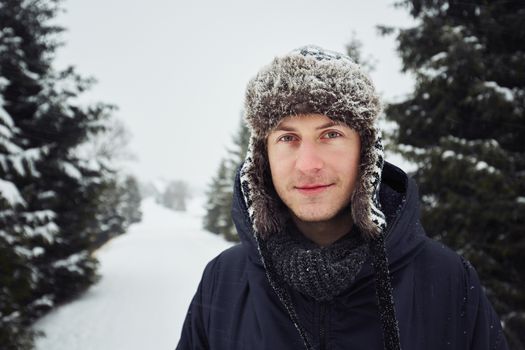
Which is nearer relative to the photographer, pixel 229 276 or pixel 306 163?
pixel 306 163

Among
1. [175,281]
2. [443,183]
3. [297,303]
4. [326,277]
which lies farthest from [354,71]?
[175,281]

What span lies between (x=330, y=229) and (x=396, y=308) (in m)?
0.47

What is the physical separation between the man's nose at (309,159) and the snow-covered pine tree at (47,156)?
5712mm

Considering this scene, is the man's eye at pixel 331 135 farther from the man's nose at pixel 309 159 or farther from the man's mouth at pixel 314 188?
the man's mouth at pixel 314 188

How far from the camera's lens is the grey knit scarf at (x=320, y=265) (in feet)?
4.44

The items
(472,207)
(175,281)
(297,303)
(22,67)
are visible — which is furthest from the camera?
(175,281)

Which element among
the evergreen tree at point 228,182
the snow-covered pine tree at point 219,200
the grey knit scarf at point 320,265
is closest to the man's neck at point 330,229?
the grey knit scarf at point 320,265

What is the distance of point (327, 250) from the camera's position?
4.78ft

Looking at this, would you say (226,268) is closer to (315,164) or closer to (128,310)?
(315,164)

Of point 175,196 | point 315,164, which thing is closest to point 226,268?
point 315,164

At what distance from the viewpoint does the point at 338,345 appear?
4.43ft

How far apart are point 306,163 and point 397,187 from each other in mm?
663

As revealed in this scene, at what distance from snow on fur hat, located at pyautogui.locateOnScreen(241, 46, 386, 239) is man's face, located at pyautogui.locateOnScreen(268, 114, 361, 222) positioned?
0.16ft

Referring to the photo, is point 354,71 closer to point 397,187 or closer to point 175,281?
point 397,187
